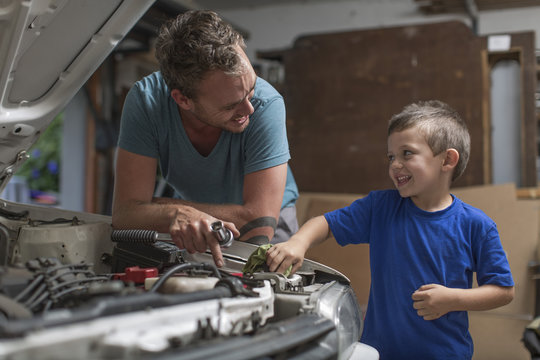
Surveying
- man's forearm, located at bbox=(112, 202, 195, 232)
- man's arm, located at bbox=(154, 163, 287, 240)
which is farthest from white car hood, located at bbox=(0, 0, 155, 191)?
man's arm, located at bbox=(154, 163, 287, 240)

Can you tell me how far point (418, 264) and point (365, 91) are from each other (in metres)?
2.36

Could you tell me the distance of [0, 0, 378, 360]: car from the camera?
64cm

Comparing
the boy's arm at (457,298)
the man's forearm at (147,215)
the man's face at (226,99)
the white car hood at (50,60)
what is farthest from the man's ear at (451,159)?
the white car hood at (50,60)

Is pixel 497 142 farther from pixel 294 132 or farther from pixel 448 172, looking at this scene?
pixel 448 172

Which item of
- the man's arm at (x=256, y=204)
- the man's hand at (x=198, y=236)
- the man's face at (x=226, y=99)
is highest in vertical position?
the man's face at (x=226, y=99)

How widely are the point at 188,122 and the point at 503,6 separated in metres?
3.67

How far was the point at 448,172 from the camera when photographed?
1.36m

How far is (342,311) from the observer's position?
103 centimetres

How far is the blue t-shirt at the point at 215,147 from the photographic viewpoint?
153cm

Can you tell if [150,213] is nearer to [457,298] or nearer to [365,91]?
[457,298]

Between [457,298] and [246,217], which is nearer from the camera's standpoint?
[457,298]

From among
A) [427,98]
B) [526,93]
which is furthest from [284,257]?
[526,93]

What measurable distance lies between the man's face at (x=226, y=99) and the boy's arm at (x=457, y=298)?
0.68m

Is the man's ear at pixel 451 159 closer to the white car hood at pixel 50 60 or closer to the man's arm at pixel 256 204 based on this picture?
the man's arm at pixel 256 204
